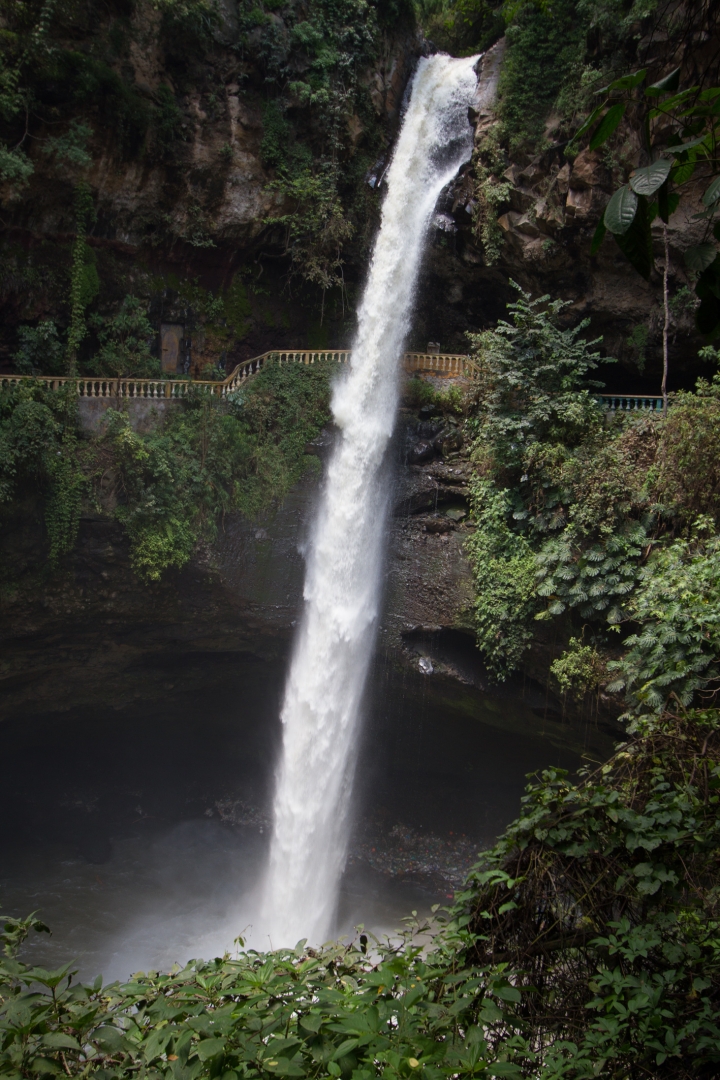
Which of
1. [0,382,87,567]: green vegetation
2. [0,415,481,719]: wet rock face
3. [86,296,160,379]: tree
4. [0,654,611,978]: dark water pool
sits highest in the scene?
[86,296,160,379]: tree

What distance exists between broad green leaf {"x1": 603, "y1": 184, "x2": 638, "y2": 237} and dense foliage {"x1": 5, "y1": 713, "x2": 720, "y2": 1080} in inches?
88.5

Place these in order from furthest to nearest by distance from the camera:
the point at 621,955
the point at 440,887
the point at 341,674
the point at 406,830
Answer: the point at 406,830, the point at 440,887, the point at 341,674, the point at 621,955

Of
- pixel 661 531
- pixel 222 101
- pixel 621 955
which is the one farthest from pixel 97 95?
pixel 621 955

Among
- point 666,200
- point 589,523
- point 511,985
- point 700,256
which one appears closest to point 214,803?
point 589,523

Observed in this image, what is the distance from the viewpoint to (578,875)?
2.95m

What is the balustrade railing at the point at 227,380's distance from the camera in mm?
12758

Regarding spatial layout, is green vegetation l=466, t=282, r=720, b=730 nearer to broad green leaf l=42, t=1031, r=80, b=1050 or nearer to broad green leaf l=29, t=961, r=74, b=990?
broad green leaf l=29, t=961, r=74, b=990

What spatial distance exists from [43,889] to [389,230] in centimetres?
1449

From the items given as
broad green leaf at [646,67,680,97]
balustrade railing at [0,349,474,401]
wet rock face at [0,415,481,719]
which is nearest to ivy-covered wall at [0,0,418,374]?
balustrade railing at [0,349,474,401]

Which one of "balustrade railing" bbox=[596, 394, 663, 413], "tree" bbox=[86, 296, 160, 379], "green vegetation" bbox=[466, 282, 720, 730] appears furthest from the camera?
"tree" bbox=[86, 296, 160, 379]

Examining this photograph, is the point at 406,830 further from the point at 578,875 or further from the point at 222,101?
the point at 222,101

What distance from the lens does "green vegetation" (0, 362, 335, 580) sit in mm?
11664

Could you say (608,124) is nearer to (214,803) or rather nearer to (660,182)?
(660,182)

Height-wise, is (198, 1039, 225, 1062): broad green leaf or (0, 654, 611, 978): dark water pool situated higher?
(198, 1039, 225, 1062): broad green leaf
